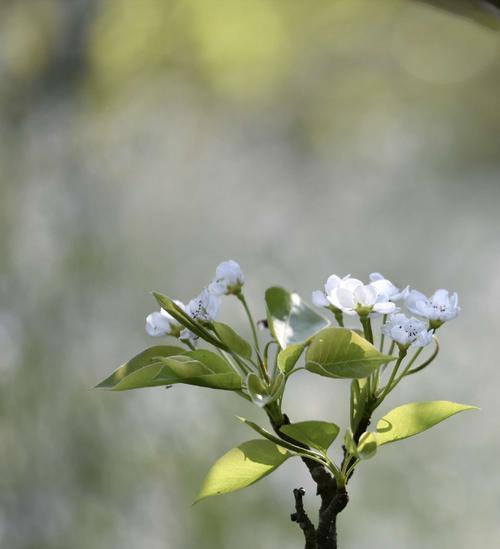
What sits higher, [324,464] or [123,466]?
[324,464]

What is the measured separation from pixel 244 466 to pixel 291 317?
16cm

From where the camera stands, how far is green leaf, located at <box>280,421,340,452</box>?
1.55ft

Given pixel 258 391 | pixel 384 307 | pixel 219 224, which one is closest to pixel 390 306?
pixel 384 307

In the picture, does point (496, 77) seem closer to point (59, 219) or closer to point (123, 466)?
point (59, 219)

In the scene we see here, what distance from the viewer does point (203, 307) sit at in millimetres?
513

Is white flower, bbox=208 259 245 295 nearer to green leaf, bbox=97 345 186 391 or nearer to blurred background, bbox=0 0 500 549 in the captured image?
green leaf, bbox=97 345 186 391

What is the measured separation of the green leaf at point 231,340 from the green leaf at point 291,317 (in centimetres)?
6

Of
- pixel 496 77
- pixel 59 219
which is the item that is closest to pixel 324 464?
pixel 59 219

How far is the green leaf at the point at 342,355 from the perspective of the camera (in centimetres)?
46

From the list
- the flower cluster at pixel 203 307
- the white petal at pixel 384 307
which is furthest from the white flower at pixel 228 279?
the white petal at pixel 384 307

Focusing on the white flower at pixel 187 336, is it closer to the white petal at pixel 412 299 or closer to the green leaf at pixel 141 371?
the green leaf at pixel 141 371

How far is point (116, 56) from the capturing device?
1818 mm

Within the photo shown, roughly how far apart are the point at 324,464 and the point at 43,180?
4.80ft

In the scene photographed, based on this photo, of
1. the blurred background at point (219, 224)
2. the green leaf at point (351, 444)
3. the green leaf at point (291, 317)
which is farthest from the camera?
the blurred background at point (219, 224)
